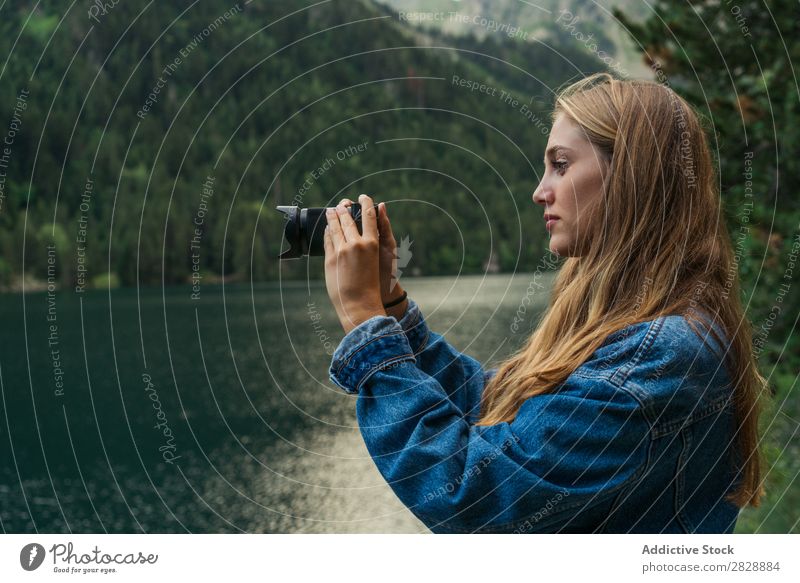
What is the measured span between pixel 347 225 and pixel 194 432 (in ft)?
118

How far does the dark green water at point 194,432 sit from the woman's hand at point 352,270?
11.3 m

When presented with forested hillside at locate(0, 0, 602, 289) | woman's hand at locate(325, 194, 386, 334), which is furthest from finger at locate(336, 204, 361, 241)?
forested hillside at locate(0, 0, 602, 289)

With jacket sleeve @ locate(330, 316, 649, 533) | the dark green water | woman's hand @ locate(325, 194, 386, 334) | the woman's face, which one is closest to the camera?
jacket sleeve @ locate(330, 316, 649, 533)

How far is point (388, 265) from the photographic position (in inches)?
89.2

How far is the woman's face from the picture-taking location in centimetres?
202

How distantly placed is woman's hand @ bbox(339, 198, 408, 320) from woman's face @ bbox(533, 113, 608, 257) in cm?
39

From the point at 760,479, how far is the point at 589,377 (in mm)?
718

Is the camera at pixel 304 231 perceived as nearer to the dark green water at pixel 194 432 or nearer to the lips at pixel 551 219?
the lips at pixel 551 219

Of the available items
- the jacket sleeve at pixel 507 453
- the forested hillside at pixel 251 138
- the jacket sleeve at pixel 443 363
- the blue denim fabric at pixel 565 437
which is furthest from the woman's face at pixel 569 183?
the forested hillside at pixel 251 138

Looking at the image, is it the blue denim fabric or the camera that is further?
the camera

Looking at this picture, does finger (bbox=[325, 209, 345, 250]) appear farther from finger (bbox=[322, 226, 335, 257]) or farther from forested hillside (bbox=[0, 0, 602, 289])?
forested hillside (bbox=[0, 0, 602, 289])

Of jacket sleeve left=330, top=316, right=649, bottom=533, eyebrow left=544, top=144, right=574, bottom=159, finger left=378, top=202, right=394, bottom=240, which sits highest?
eyebrow left=544, top=144, right=574, bottom=159

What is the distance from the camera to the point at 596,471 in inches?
66.9
